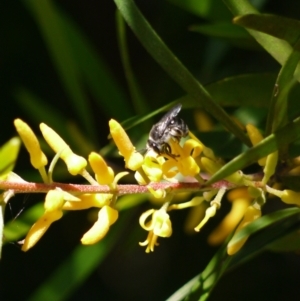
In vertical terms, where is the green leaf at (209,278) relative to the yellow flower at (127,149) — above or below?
below

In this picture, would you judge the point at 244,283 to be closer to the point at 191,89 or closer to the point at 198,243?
the point at 198,243

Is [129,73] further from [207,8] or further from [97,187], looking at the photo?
[97,187]

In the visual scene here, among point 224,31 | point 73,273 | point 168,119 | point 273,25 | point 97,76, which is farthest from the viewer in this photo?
point 97,76

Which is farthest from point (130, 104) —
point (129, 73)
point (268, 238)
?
point (268, 238)

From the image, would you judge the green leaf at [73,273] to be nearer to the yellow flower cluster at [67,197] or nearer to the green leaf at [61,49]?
the green leaf at [61,49]

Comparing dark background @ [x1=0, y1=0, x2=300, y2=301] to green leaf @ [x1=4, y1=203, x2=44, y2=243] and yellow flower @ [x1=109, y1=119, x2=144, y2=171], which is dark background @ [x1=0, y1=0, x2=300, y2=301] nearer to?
green leaf @ [x1=4, y1=203, x2=44, y2=243]

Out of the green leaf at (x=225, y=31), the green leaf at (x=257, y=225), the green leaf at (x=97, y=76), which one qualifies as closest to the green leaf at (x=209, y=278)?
the green leaf at (x=257, y=225)

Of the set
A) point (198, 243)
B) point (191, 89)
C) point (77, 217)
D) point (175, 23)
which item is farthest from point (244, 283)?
point (191, 89)
